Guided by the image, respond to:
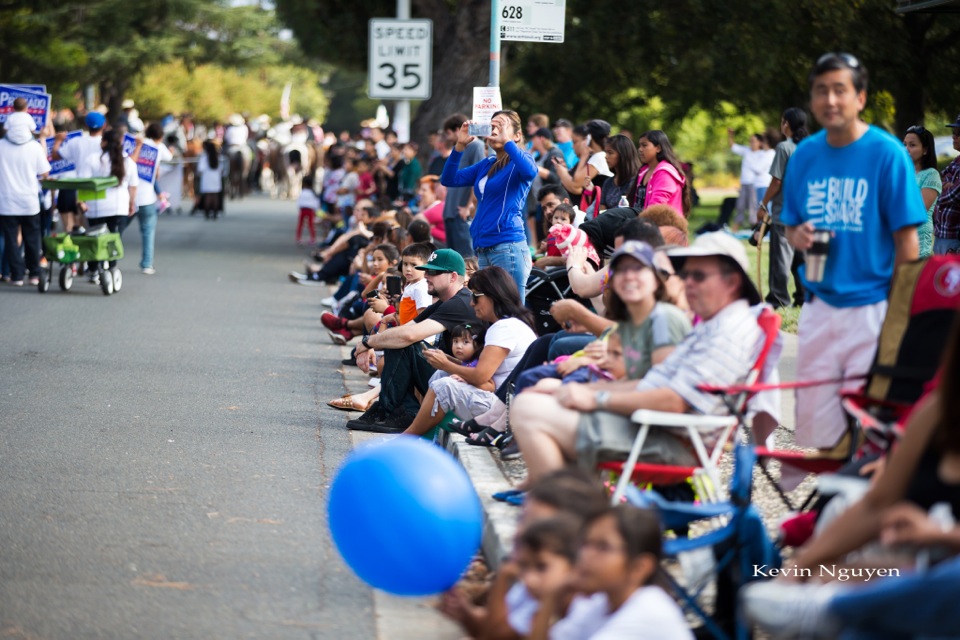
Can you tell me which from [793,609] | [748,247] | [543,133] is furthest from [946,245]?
[748,247]

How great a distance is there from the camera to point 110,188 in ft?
54.4

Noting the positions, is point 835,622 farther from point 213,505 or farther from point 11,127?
point 11,127

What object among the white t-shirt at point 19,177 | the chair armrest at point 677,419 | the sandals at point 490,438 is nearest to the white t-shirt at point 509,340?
the sandals at point 490,438

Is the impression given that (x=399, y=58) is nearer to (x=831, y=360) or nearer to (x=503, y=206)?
(x=503, y=206)

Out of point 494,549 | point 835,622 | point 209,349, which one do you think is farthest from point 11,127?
point 835,622

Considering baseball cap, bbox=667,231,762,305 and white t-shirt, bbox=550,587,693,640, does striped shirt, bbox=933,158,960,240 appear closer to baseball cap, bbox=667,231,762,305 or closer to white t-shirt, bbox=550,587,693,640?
baseball cap, bbox=667,231,762,305

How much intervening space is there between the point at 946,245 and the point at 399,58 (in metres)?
11.5

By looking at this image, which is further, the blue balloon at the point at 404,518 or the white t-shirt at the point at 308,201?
the white t-shirt at the point at 308,201

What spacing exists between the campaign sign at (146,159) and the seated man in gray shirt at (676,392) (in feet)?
41.9

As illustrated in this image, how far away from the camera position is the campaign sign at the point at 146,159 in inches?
683

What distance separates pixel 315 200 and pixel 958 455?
21976 mm

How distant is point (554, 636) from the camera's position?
13.5ft

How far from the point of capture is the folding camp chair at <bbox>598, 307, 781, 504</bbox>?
529cm

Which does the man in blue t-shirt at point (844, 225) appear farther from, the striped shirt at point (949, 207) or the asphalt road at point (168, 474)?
the striped shirt at point (949, 207)
